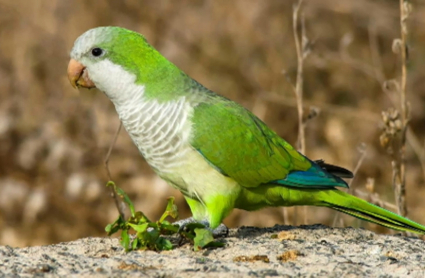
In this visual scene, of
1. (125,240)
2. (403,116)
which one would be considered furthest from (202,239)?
(403,116)

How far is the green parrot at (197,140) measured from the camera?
13.7ft

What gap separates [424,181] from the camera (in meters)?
9.31

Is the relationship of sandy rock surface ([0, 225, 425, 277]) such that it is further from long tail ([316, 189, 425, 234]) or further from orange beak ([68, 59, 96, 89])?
orange beak ([68, 59, 96, 89])

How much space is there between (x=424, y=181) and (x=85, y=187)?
434cm

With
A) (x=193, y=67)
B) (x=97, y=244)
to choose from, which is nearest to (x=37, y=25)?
(x=193, y=67)

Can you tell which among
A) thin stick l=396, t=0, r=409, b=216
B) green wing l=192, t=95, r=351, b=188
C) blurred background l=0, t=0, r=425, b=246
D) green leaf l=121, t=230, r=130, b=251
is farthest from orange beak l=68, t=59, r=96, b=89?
blurred background l=0, t=0, r=425, b=246

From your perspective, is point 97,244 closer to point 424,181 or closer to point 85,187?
point 85,187

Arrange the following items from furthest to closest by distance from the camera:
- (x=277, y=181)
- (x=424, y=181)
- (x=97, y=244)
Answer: (x=424, y=181) < (x=277, y=181) < (x=97, y=244)

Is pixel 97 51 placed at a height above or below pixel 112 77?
above

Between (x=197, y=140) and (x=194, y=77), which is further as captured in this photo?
(x=194, y=77)

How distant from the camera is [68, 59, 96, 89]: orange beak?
4379 mm

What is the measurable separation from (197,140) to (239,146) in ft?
1.02

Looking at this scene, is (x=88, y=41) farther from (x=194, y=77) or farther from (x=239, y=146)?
(x=194, y=77)

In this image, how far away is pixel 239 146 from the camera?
4.36 m
